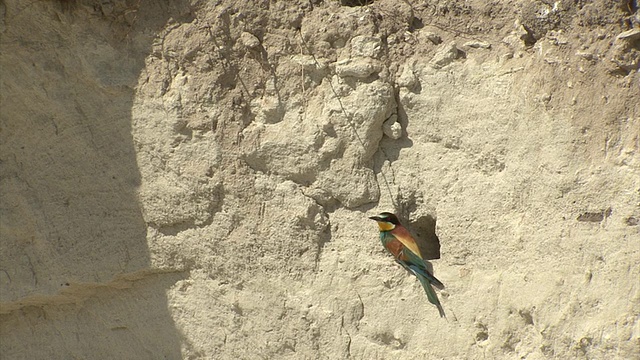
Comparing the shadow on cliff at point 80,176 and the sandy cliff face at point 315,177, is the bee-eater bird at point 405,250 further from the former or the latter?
the shadow on cliff at point 80,176

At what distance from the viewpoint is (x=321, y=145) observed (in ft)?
8.43

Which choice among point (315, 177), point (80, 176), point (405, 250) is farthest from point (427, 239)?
point (80, 176)

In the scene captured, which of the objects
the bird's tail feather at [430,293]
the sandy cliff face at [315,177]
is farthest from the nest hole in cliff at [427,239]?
the bird's tail feather at [430,293]

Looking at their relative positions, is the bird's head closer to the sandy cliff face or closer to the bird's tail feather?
the sandy cliff face

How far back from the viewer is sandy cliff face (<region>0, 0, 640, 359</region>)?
222 cm

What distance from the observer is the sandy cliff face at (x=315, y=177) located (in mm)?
2225

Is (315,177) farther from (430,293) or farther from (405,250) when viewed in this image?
(430,293)

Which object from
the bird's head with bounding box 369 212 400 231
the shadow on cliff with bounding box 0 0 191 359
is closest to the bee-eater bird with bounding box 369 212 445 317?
the bird's head with bounding box 369 212 400 231

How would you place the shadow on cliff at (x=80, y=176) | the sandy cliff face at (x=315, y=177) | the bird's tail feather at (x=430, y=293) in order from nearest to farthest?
the sandy cliff face at (x=315, y=177), the bird's tail feather at (x=430, y=293), the shadow on cliff at (x=80, y=176)

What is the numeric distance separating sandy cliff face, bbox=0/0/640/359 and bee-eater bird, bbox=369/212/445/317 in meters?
0.05

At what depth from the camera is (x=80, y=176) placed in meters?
2.86

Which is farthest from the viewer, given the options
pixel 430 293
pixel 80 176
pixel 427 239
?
pixel 80 176

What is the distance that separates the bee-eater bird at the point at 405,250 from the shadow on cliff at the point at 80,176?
0.79 m

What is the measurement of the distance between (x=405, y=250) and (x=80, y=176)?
1213mm
